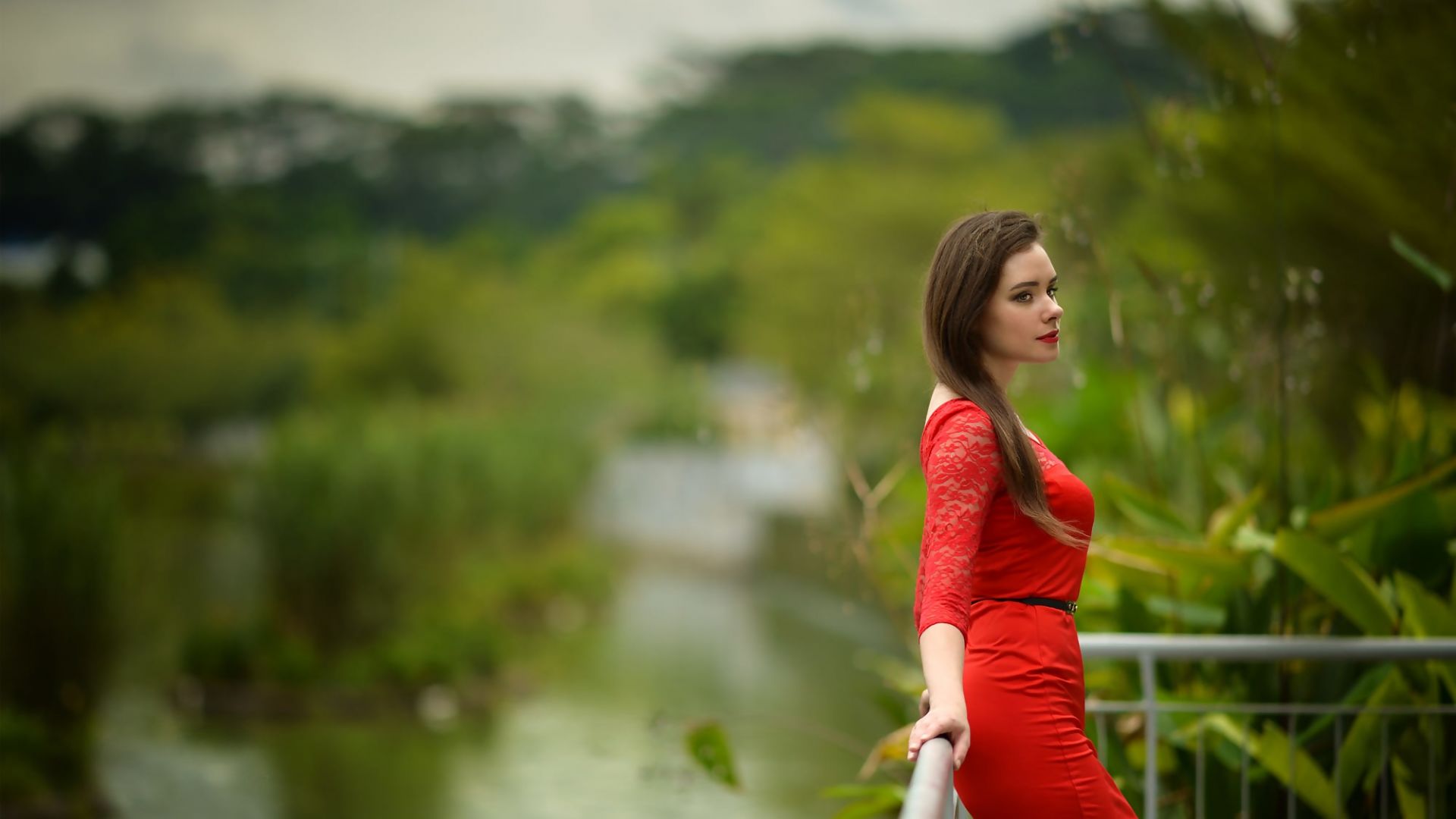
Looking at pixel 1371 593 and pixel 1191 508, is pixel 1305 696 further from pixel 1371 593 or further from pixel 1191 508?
pixel 1191 508

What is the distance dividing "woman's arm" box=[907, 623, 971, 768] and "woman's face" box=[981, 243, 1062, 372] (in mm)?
282

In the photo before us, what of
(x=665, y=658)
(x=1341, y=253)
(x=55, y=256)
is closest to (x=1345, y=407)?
(x=1341, y=253)

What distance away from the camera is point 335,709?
31.3 ft

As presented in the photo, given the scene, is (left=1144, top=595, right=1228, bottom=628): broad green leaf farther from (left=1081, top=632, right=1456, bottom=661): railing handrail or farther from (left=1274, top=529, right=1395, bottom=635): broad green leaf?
(left=1081, top=632, right=1456, bottom=661): railing handrail

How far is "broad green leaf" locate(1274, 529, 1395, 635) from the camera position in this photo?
2162 mm

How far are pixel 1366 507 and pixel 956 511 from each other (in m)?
1.40

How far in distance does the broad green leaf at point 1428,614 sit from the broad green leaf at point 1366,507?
15cm

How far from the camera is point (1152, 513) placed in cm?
277

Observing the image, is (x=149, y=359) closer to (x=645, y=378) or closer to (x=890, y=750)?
(x=645, y=378)

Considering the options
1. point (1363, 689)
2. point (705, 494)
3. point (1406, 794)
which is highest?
point (1363, 689)

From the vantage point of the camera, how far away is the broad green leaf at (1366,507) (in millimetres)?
2246

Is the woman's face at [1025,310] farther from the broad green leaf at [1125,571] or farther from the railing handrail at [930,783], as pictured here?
the broad green leaf at [1125,571]

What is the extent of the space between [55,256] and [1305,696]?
3179 cm

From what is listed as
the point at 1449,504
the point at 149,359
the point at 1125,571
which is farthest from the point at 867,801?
the point at 149,359
